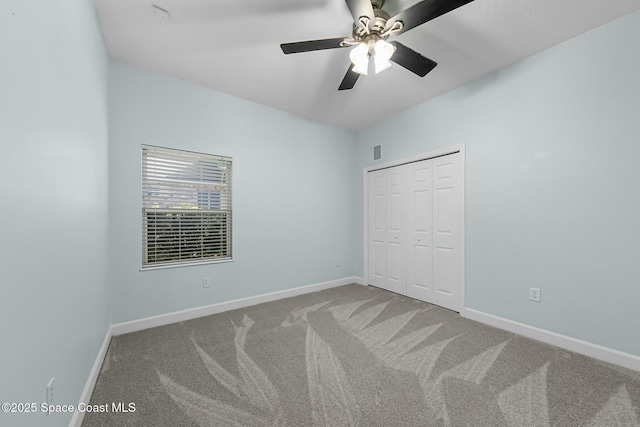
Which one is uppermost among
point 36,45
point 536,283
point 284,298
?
point 36,45

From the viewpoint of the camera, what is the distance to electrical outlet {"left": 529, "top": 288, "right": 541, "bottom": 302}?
98.4 inches

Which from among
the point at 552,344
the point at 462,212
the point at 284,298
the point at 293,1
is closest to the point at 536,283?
the point at 552,344

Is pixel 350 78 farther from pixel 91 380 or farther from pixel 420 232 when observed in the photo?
pixel 91 380

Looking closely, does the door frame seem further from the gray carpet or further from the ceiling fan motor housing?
the ceiling fan motor housing

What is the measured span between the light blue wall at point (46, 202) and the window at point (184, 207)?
1.00m

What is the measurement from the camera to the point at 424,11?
1646mm

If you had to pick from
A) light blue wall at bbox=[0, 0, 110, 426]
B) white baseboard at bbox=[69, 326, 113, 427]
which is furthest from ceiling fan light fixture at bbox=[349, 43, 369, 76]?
white baseboard at bbox=[69, 326, 113, 427]

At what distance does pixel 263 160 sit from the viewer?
11.9 ft

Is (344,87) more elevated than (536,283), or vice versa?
(344,87)

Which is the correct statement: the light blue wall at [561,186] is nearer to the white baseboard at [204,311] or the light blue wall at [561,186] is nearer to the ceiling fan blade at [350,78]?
the ceiling fan blade at [350,78]

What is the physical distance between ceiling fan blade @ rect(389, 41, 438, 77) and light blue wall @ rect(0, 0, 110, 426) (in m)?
2.08

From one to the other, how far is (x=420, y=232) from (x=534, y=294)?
1.42 metres

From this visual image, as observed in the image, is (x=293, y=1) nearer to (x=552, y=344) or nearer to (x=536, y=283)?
(x=536, y=283)

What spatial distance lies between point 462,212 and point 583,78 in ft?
5.16
